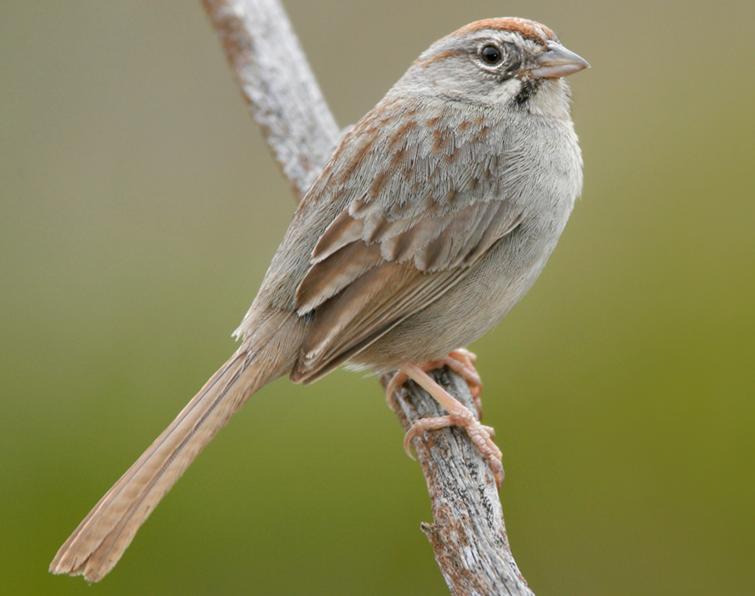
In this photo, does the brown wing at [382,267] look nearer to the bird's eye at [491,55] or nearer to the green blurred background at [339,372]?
the bird's eye at [491,55]

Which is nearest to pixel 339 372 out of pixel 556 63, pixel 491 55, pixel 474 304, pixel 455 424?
pixel 455 424

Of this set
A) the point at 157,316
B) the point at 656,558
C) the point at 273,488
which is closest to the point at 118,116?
the point at 157,316

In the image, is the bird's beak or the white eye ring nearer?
the bird's beak

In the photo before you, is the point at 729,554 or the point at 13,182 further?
the point at 13,182

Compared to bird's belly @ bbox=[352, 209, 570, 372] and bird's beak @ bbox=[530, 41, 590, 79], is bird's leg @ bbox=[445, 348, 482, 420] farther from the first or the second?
bird's beak @ bbox=[530, 41, 590, 79]

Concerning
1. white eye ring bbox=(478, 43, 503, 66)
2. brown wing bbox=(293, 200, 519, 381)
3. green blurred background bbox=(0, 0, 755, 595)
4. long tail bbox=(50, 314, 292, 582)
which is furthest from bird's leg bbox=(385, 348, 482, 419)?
white eye ring bbox=(478, 43, 503, 66)

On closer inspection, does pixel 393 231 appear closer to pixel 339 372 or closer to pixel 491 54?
pixel 491 54

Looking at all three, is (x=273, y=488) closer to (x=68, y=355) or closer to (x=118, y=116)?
(x=68, y=355)
